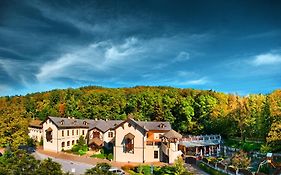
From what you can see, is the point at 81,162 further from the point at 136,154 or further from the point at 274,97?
the point at 274,97

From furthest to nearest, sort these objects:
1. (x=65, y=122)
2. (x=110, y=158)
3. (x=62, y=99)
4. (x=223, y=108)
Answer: (x=62, y=99)
(x=223, y=108)
(x=65, y=122)
(x=110, y=158)

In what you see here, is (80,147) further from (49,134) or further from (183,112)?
(183,112)

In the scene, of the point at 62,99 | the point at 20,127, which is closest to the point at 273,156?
the point at 20,127

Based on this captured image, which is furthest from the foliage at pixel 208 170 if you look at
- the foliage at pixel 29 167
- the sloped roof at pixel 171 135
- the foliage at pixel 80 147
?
the foliage at pixel 80 147

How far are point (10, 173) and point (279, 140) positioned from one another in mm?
31232

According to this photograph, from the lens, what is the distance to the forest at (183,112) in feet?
167

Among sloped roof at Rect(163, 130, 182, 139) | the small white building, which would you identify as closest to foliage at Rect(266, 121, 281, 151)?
sloped roof at Rect(163, 130, 182, 139)

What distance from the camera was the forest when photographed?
1998 inches

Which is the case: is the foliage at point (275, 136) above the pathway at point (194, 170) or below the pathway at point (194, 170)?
above

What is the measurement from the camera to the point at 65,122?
6556cm

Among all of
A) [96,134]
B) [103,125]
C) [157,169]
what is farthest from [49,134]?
[157,169]

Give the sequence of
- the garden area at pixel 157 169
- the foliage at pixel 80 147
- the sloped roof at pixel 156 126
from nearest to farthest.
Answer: the garden area at pixel 157 169
the sloped roof at pixel 156 126
the foliage at pixel 80 147

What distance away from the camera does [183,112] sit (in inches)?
2891

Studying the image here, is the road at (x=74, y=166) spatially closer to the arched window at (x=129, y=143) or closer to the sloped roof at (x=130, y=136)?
the arched window at (x=129, y=143)
